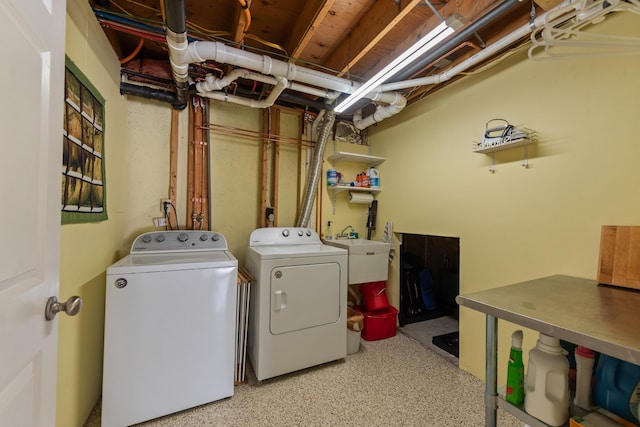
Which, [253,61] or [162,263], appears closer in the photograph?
[162,263]

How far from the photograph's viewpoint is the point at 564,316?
0.90m

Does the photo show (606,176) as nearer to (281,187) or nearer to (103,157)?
(281,187)

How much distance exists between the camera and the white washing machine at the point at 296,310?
6.87 ft

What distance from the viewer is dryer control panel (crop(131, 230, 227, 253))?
2.14 meters

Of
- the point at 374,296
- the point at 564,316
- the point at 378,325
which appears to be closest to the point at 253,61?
→ the point at 564,316

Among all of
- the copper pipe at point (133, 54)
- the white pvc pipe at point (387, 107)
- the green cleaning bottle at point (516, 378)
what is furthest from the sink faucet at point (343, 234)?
the copper pipe at point (133, 54)

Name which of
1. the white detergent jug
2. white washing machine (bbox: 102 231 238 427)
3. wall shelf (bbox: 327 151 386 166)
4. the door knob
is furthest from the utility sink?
the door knob

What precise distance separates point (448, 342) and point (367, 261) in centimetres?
116

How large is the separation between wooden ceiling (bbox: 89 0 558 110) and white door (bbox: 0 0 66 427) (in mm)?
1197

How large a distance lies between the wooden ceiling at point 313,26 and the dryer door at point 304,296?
1734 mm

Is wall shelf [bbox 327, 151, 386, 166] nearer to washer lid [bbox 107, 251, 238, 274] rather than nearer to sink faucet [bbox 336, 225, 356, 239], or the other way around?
sink faucet [bbox 336, 225, 356, 239]

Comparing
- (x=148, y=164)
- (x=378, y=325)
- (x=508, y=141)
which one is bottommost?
(x=378, y=325)

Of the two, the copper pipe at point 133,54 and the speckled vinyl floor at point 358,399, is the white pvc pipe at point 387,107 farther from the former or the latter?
the speckled vinyl floor at point 358,399

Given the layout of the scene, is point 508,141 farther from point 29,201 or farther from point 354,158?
point 29,201
